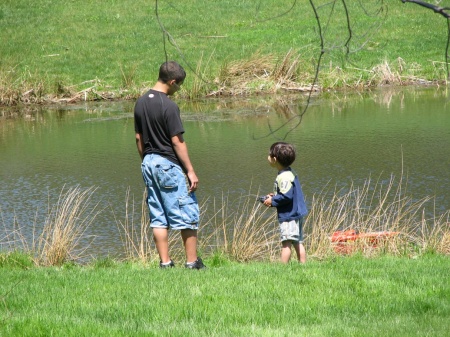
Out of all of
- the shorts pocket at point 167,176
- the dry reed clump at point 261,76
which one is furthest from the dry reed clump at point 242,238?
the dry reed clump at point 261,76

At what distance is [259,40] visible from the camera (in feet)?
86.1

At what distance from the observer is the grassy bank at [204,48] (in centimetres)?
2080

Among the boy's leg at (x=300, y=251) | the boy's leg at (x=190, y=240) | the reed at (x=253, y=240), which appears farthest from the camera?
the reed at (x=253, y=240)

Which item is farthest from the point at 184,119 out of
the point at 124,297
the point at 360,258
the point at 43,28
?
the point at 43,28

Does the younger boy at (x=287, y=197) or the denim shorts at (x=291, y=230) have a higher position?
the younger boy at (x=287, y=197)

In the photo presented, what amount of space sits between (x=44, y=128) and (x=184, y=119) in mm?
2829

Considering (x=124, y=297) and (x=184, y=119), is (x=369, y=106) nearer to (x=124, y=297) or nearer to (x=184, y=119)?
(x=184, y=119)

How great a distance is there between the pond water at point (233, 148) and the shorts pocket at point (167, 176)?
1060 millimetres

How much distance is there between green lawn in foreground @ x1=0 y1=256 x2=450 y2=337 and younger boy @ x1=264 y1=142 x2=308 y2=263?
0.31 m

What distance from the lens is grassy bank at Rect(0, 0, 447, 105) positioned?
20.8 metres

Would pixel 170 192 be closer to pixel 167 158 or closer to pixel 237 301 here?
→ pixel 167 158

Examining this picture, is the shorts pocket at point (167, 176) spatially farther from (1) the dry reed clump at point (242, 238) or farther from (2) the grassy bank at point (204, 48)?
(2) the grassy bank at point (204, 48)

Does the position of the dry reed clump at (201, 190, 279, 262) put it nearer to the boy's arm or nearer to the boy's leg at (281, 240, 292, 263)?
the boy's leg at (281, 240, 292, 263)

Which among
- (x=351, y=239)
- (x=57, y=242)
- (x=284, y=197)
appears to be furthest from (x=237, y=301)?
(x=57, y=242)
